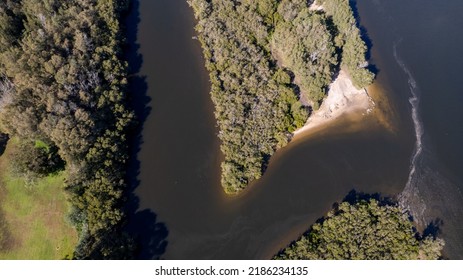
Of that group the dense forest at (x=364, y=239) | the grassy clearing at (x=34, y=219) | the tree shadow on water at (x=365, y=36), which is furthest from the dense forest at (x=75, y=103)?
the tree shadow on water at (x=365, y=36)

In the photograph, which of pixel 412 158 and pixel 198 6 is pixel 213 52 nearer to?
pixel 198 6

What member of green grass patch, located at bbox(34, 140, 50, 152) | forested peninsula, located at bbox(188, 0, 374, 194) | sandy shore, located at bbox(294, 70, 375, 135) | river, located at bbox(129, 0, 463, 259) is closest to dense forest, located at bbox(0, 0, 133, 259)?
green grass patch, located at bbox(34, 140, 50, 152)

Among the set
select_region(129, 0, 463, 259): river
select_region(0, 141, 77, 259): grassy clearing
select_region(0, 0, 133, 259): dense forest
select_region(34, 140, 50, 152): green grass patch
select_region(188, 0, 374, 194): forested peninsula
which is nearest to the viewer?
select_region(0, 141, 77, 259): grassy clearing

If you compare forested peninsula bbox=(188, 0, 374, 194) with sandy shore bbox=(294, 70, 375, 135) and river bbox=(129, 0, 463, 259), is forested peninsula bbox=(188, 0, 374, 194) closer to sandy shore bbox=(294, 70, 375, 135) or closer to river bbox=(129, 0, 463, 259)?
sandy shore bbox=(294, 70, 375, 135)

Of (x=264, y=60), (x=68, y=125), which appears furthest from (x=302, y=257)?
(x=68, y=125)

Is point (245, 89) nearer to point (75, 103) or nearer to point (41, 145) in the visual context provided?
point (75, 103)

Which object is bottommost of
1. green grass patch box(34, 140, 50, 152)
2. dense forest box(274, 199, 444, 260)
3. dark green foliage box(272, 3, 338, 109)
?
dense forest box(274, 199, 444, 260)
